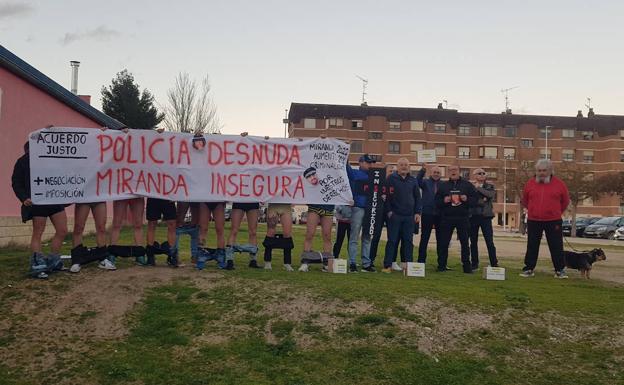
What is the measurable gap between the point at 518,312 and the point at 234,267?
4622 mm

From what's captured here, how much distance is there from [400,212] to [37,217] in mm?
6104

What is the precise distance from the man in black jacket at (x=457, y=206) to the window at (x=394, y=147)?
79064 millimetres

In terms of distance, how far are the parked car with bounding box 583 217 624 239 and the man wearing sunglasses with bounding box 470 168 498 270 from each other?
34075mm

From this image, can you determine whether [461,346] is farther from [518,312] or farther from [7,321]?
[7,321]

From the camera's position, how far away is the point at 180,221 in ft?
31.4

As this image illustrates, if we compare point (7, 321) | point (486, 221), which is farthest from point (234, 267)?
point (486, 221)

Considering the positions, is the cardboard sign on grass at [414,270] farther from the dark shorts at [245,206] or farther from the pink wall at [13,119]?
the pink wall at [13,119]

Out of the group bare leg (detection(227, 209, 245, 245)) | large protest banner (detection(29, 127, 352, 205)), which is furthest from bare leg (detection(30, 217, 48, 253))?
bare leg (detection(227, 209, 245, 245))

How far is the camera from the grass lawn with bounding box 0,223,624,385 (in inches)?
231

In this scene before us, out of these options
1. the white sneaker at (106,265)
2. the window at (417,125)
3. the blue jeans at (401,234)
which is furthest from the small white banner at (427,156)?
the window at (417,125)

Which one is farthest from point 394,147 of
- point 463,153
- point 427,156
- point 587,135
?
point 427,156

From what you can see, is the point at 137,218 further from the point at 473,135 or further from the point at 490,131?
the point at 490,131

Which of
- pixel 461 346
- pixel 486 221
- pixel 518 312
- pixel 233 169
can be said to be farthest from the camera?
pixel 486 221

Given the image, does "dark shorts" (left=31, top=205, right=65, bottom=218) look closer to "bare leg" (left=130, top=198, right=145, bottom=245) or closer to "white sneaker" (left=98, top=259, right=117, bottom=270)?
"white sneaker" (left=98, top=259, right=117, bottom=270)
